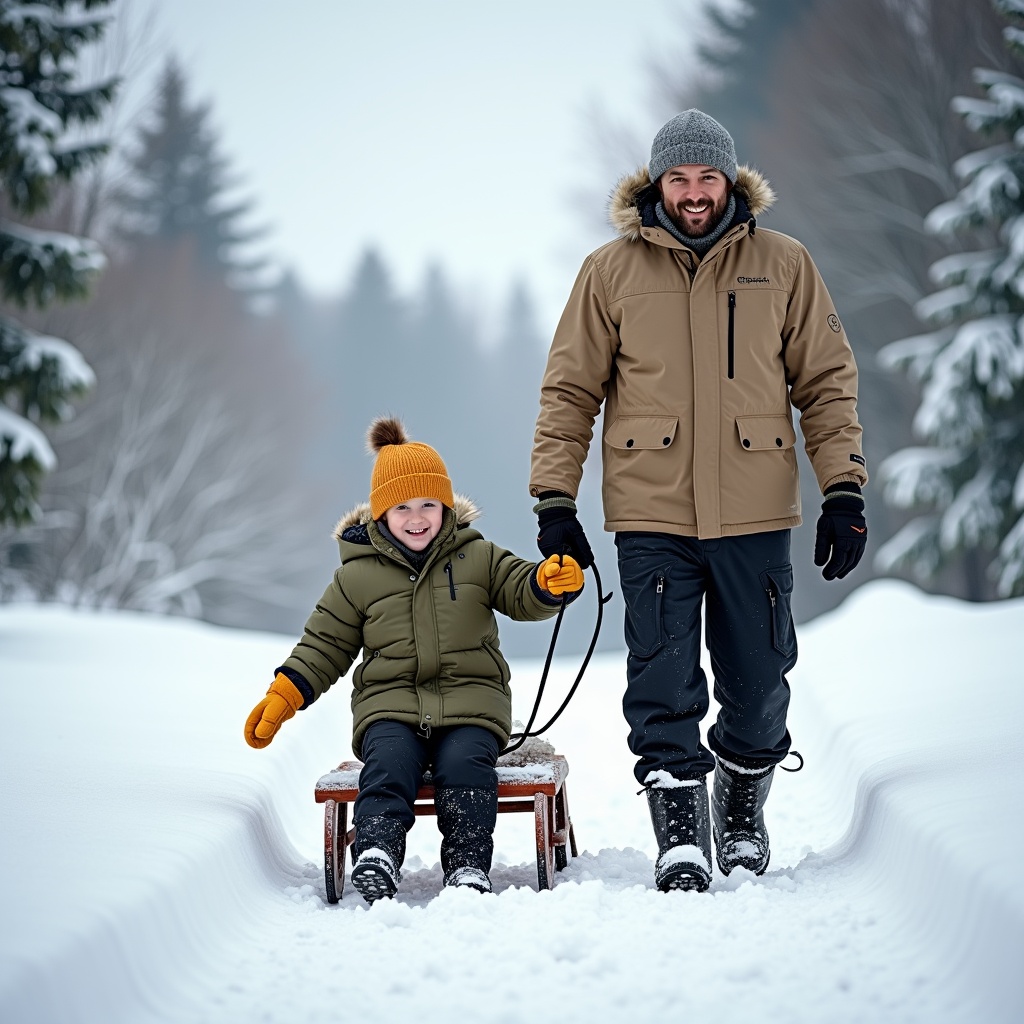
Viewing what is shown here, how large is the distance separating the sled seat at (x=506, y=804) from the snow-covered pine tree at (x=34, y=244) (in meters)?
5.97

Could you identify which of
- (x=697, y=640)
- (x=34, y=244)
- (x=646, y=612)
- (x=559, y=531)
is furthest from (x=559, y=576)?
(x=34, y=244)

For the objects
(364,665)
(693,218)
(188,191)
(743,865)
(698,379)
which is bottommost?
(743,865)

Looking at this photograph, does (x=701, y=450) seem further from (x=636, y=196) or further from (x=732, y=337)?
(x=636, y=196)

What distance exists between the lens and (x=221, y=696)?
6555mm

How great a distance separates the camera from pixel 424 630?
380 centimetres

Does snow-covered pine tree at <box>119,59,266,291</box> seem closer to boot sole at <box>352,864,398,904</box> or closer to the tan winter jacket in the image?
the tan winter jacket

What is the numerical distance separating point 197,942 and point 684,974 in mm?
1121

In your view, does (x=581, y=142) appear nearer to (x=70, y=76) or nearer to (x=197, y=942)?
(x=70, y=76)

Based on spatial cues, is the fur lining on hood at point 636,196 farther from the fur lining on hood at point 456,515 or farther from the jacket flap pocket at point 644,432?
the fur lining on hood at point 456,515

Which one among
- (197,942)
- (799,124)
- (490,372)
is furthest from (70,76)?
(490,372)

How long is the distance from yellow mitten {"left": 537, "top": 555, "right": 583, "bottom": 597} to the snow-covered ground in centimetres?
81

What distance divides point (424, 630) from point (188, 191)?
103 ft

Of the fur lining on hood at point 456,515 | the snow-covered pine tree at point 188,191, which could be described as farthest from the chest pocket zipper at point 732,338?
the snow-covered pine tree at point 188,191

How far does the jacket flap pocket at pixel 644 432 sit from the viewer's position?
3.61 metres
